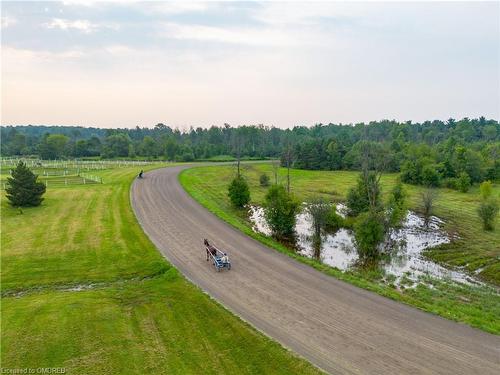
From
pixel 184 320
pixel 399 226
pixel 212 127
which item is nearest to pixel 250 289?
pixel 184 320

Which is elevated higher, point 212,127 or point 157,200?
point 212,127

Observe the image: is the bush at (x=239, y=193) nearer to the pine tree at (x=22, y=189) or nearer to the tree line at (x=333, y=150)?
the tree line at (x=333, y=150)

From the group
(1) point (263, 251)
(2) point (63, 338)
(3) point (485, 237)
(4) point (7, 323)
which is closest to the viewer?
(2) point (63, 338)

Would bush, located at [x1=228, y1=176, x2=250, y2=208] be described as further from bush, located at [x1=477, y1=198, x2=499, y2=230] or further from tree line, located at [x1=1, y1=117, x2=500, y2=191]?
bush, located at [x1=477, y1=198, x2=499, y2=230]

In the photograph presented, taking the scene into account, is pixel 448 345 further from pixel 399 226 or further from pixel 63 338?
pixel 399 226

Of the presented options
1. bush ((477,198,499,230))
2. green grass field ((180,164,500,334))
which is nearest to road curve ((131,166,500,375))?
green grass field ((180,164,500,334))

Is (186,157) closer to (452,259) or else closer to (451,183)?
(451,183)

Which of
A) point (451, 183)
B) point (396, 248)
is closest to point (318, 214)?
point (396, 248)

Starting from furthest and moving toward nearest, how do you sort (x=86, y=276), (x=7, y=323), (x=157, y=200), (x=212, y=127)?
(x=212, y=127) < (x=157, y=200) < (x=86, y=276) < (x=7, y=323)
